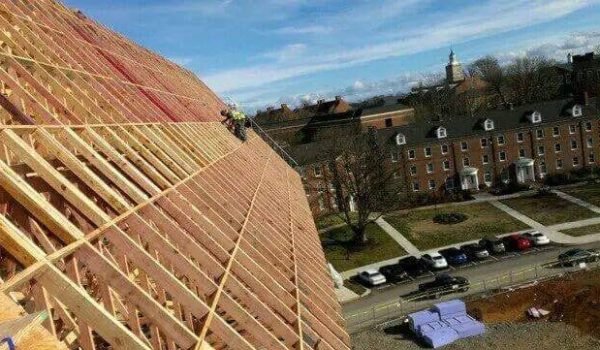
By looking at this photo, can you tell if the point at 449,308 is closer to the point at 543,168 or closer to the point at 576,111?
the point at 543,168

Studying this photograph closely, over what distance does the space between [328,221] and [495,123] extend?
20215 millimetres

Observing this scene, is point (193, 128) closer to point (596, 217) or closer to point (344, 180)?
point (344, 180)

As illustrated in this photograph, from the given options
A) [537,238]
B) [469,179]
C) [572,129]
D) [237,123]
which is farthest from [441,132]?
[237,123]

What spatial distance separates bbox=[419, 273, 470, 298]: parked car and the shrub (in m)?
14.2

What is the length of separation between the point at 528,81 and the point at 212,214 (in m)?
91.7

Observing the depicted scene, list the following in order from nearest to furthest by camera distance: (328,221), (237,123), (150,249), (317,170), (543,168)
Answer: (150,249)
(237,123)
(328,221)
(317,170)
(543,168)

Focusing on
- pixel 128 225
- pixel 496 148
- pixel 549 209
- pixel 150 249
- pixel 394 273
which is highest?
pixel 128 225

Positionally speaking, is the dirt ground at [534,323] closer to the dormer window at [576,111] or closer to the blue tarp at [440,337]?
the blue tarp at [440,337]

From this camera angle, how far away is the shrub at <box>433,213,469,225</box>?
1630 inches

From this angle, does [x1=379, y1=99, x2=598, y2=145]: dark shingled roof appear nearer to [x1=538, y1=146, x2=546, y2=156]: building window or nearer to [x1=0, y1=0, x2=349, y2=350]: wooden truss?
[x1=538, y1=146, x2=546, y2=156]: building window

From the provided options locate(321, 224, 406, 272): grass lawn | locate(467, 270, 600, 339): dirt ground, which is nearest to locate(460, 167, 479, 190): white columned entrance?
locate(321, 224, 406, 272): grass lawn

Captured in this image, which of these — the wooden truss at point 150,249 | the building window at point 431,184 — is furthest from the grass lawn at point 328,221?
the wooden truss at point 150,249

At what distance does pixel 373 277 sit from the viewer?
30.1 metres

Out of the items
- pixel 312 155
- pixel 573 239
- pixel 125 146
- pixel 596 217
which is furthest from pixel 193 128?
pixel 312 155
